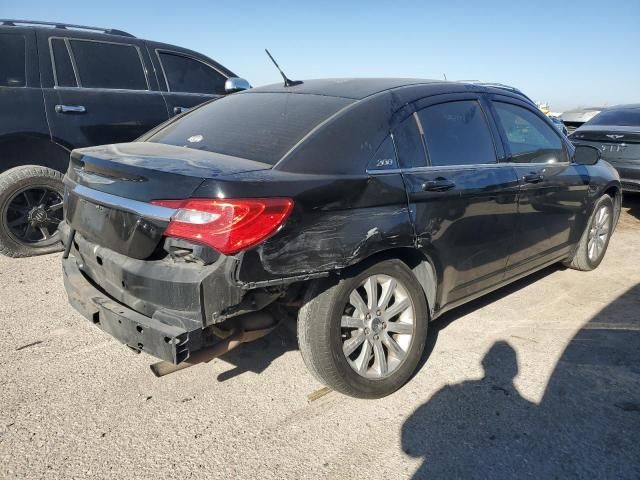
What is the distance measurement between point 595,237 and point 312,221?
3.65 metres

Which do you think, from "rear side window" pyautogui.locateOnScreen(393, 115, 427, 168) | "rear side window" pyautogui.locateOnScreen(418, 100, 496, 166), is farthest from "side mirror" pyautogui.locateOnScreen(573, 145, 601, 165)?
"rear side window" pyautogui.locateOnScreen(393, 115, 427, 168)

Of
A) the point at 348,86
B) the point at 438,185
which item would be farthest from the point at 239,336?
the point at 348,86

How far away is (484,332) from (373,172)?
1637 millimetres

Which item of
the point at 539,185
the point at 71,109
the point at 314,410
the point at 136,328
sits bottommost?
the point at 314,410

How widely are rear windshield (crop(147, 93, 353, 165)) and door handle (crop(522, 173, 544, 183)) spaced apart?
4.96 ft

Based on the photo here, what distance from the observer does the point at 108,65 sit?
5.18 meters

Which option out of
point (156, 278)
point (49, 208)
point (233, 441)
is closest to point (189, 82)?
point (49, 208)

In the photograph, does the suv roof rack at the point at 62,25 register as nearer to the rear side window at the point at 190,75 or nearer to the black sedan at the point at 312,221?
the rear side window at the point at 190,75

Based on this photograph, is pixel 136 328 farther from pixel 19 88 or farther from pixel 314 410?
pixel 19 88

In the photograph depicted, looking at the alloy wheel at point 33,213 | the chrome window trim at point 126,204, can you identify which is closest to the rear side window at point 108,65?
the alloy wheel at point 33,213

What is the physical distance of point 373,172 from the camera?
260 centimetres

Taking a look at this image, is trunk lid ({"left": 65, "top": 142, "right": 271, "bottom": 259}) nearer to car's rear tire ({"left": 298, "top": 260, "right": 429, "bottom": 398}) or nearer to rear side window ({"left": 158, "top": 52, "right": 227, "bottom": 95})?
car's rear tire ({"left": 298, "top": 260, "right": 429, "bottom": 398})

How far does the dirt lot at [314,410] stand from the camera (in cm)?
228

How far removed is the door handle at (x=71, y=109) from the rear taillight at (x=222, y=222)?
3.22 meters
